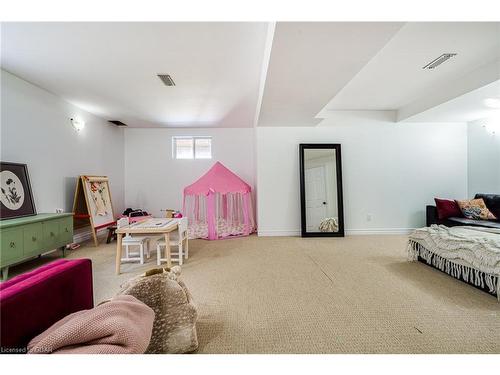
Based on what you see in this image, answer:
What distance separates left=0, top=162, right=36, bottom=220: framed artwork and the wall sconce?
1.27m

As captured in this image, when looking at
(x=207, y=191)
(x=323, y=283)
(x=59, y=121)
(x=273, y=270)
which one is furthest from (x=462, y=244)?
(x=59, y=121)

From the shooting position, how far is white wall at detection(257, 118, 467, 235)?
4.70 metres

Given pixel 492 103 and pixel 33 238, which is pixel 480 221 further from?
pixel 33 238

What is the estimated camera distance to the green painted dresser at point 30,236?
2.47 meters

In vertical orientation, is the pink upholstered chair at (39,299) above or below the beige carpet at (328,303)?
above

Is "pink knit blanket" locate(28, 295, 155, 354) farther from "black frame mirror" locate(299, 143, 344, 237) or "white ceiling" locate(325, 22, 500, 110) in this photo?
"black frame mirror" locate(299, 143, 344, 237)

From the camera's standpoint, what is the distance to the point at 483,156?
433cm

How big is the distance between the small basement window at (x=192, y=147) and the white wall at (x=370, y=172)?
5.40 feet

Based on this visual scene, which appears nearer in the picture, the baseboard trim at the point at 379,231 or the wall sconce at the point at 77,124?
the wall sconce at the point at 77,124

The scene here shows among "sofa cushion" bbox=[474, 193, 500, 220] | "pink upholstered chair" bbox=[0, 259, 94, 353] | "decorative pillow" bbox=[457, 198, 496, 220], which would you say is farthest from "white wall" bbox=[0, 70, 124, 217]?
"sofa cushion" bbox=[474, 193, 500, 220]

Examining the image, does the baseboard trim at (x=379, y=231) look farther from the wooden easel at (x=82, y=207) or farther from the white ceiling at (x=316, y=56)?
the wooden easel at (x=82, y=207)

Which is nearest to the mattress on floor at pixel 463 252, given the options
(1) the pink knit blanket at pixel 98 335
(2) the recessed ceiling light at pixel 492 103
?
(2) the recessed ceiling light at pixel 492 103

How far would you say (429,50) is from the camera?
238 centimetres

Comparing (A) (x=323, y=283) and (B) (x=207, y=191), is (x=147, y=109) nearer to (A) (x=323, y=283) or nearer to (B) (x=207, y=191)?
(B) (x=207, y=191)
